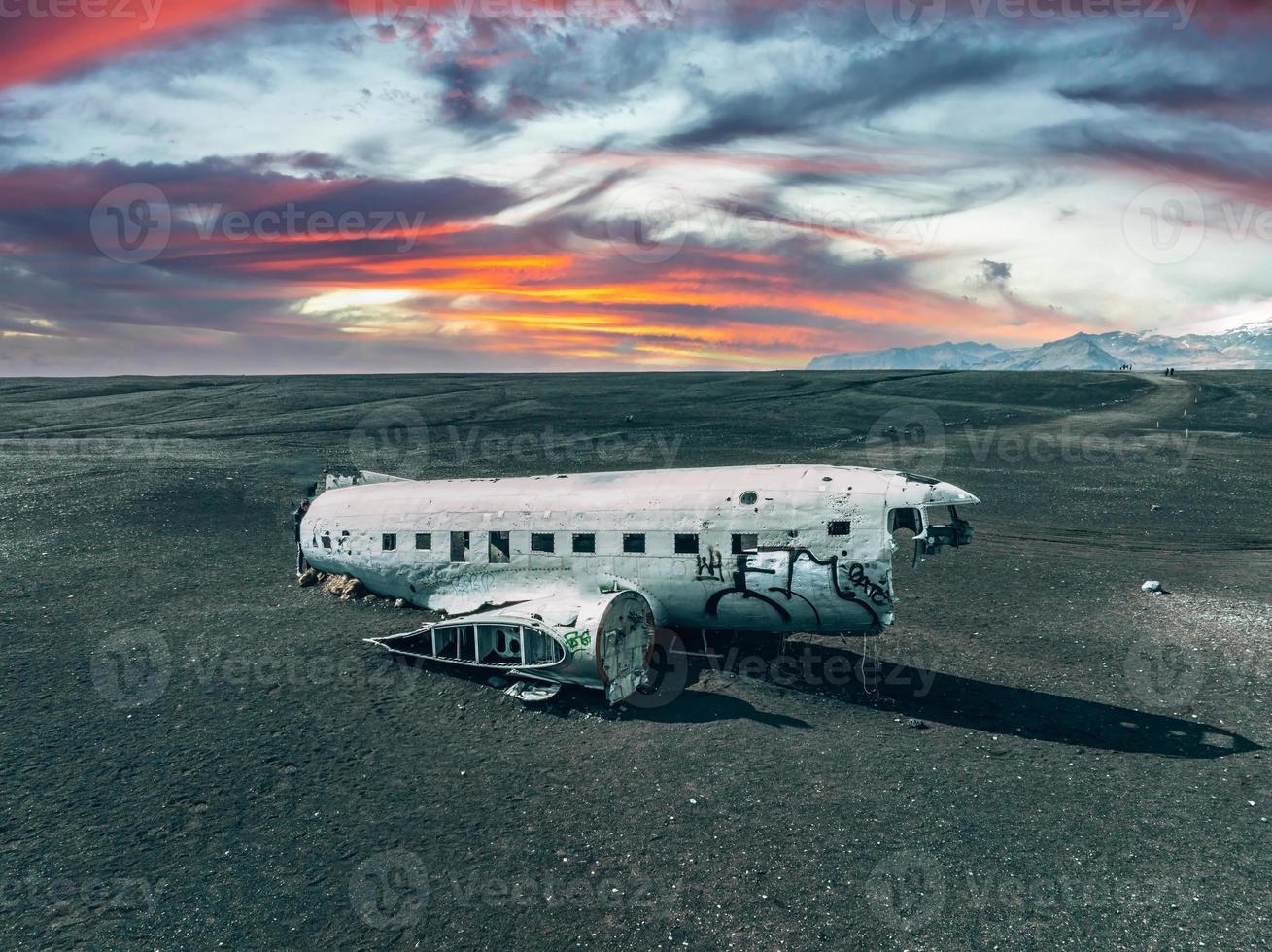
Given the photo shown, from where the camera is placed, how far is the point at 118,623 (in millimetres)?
22094

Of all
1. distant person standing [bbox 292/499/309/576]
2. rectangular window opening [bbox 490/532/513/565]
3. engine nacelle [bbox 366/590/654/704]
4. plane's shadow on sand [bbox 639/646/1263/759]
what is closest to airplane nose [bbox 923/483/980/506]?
plane's shadow on sand [bbox 639/646/1263/759]

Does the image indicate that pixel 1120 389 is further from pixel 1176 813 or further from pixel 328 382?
pixel 328 382

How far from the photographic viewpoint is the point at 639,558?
60.4ft

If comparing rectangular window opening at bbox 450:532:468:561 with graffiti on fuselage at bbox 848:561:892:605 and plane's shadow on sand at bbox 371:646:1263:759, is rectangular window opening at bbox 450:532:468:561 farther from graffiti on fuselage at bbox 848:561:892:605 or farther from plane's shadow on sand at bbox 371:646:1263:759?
graffiti on fuselage at bbox 848:561:892:605

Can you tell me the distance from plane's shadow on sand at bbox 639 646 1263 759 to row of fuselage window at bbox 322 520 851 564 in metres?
3.67

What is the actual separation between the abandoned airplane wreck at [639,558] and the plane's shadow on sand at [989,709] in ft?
5.96

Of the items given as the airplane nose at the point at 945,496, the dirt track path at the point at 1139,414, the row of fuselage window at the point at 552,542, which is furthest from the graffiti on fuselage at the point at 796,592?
the dirt track path at the point at 1139,414

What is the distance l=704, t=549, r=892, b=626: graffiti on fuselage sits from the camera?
16.6 metres

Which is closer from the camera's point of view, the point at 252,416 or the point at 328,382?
the point at 252,416

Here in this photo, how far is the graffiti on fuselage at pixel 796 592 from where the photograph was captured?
1664 centimetres

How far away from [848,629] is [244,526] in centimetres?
2820

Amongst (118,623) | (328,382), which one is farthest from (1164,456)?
(328,382)

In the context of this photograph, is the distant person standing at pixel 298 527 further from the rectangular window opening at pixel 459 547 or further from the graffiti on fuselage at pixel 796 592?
the graffiti on fuselage at pixel 796 592

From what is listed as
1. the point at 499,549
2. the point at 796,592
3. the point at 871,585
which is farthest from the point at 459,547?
the point at 871,585
